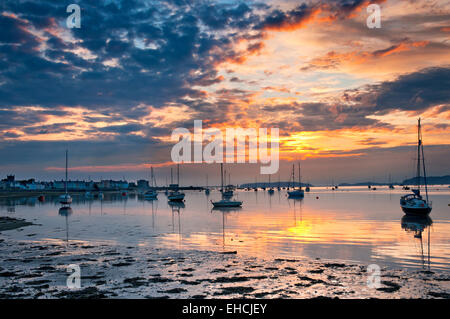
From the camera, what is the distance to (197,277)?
1805 centimetres

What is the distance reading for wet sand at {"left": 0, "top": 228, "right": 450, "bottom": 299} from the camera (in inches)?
596

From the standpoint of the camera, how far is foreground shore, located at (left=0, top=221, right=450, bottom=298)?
49.7ft

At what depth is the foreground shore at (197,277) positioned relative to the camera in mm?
15141

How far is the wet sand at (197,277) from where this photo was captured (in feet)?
49.7

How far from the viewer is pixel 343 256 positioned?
24.9m

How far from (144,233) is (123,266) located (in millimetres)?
18362

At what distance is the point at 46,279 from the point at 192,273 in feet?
24.0

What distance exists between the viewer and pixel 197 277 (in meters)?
18.0
